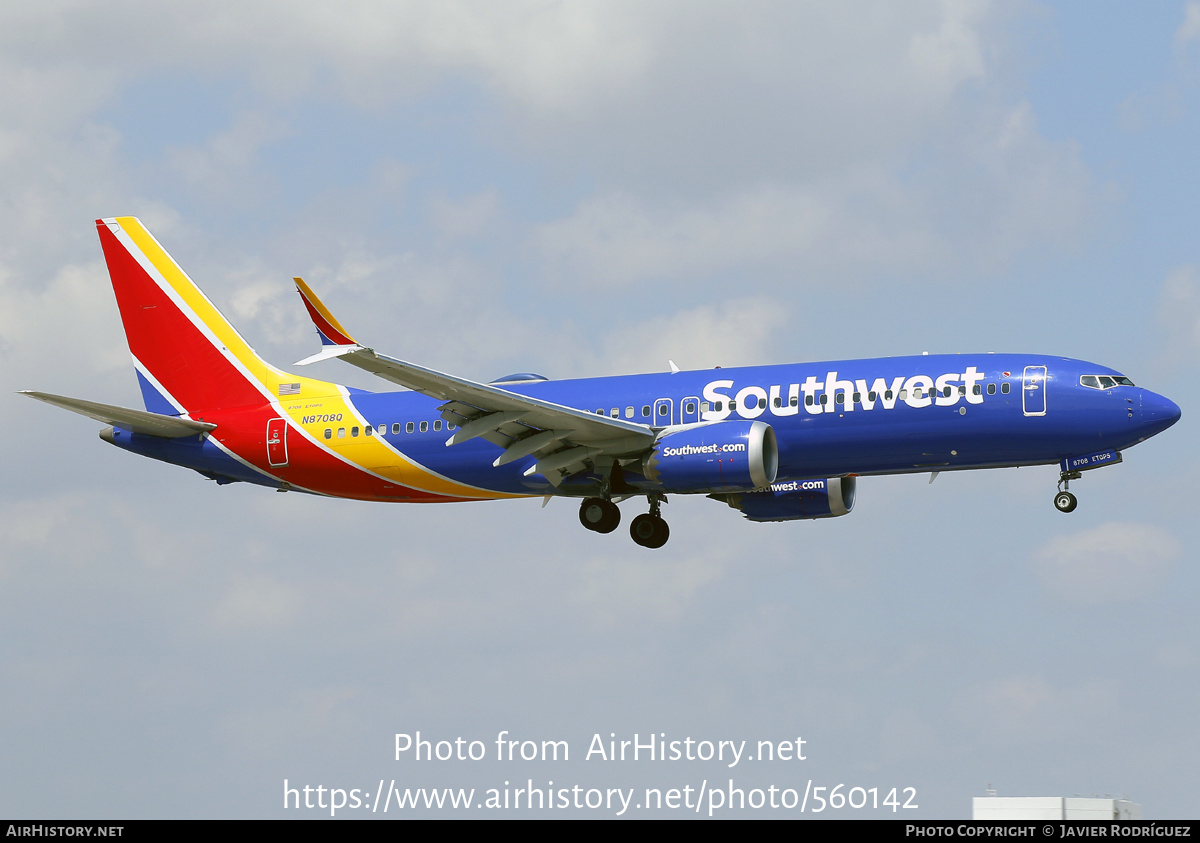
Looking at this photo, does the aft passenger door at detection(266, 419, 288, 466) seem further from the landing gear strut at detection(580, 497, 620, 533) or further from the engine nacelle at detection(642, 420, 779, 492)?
the engine nacelle at detection(642, 420, 779, 492)

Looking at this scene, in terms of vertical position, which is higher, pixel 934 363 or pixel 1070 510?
pixel 934 363

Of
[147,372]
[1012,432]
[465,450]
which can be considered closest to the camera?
[1012,432]

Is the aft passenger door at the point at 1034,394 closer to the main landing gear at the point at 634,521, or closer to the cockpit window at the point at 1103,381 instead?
the cockpit window at the point at 1103,381

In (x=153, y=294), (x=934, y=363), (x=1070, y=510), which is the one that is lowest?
(x=1070, y=510)

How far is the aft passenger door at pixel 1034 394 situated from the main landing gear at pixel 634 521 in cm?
1122

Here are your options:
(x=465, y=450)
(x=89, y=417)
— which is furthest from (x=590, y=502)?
(x=89, y=417)

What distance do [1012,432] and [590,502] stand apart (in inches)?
495

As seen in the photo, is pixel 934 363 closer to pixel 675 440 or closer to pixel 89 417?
pixel 675 440

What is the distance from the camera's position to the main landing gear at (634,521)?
50.8 metres

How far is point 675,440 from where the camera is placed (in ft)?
156

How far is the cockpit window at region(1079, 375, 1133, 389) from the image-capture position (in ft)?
152

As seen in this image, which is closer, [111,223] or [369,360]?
[369,360]

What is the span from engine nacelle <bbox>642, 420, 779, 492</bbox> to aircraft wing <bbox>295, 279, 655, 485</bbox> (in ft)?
2.74

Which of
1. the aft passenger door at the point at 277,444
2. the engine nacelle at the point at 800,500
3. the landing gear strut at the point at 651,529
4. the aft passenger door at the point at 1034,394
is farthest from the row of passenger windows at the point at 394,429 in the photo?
the aft passenger door at the point at 1034,394
